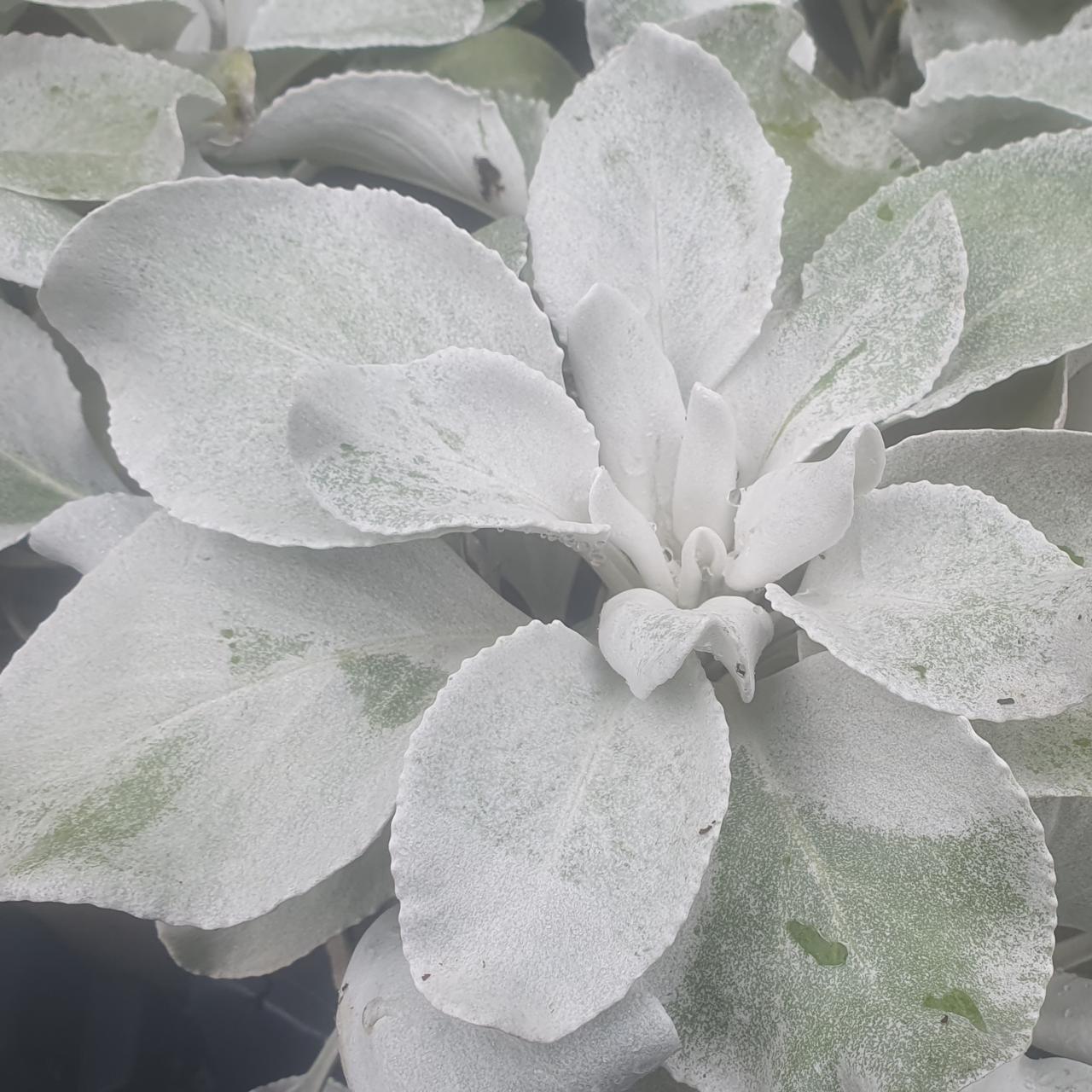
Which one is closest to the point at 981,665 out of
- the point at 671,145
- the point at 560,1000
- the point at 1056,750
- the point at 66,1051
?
the point at 1056,750

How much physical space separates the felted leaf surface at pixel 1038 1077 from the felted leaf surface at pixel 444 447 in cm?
27

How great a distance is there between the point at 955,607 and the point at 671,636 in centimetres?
10

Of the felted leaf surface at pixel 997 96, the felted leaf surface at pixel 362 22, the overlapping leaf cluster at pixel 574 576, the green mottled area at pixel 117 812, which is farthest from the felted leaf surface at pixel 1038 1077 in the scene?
the felted leaf surface at pixel 362 22

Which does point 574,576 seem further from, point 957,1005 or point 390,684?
point 957,1005

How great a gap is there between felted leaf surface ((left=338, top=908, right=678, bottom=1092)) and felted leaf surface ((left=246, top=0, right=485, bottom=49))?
47cm

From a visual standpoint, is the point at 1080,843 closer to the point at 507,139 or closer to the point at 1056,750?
the point at 1056,750

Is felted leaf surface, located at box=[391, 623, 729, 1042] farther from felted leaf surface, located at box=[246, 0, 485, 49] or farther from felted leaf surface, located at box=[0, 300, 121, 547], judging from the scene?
felted leaf surface, located at box=[246, 0, 485, 49]

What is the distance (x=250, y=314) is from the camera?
43 cm

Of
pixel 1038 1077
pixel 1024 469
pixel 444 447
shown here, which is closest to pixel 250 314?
pixel 444 447

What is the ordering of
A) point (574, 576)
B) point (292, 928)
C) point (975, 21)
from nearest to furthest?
point (292, 928)
point (574, 576)
point (975, 21)

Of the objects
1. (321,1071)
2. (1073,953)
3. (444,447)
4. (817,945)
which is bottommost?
(321,1071)

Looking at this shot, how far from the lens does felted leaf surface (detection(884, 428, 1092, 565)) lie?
421 mm

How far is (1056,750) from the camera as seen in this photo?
385 mm

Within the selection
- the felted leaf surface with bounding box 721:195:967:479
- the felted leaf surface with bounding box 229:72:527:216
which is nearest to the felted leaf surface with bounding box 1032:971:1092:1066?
the felted leaf surface with bounding box 721:195:967:479
